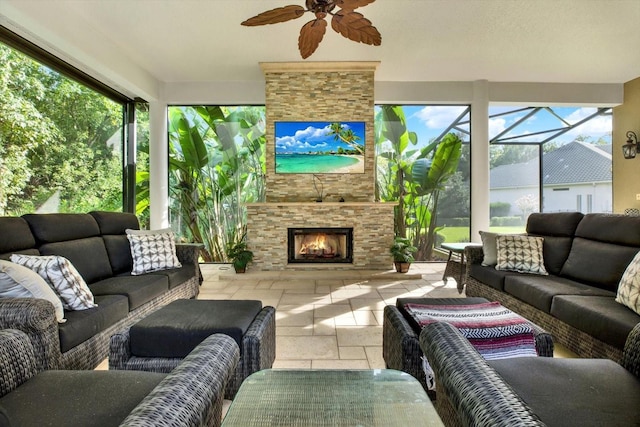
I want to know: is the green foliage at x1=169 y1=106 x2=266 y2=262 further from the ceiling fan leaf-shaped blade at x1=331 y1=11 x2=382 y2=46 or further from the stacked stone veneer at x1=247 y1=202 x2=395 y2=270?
the ceiling fan leaf-shaped blade at x1=331 y1=11 x2=382 y2=46

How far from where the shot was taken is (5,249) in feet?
7.84

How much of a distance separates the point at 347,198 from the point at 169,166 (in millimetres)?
3185

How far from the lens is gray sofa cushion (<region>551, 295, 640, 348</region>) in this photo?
1.92 metres

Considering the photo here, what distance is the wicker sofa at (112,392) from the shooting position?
851 mm

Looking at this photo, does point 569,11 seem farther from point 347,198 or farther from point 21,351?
point 21,351

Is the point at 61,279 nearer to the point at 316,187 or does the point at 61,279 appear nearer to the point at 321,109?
the point at 316,187

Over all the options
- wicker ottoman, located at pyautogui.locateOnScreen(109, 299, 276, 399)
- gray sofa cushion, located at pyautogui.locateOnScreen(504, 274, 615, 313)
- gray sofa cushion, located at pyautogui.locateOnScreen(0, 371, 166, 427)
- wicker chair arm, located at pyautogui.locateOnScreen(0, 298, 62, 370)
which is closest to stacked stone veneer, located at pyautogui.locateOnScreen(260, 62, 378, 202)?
gray sofa cushion, located at pyautogui.locateOnScreen(504, 274, 615, 313)

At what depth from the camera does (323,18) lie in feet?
8.00

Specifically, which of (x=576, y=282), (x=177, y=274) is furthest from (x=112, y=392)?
(x=576, y=282)

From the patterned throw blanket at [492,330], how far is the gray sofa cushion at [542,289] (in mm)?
946

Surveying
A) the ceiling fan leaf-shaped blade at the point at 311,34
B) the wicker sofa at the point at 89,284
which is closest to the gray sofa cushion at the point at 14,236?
the wicker sofa at the point at 89,284

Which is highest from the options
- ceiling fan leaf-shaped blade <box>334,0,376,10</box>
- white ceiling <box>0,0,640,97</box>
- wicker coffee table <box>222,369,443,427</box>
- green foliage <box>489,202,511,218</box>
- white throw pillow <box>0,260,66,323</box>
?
white ceiling <box>0,0,640,97</box>

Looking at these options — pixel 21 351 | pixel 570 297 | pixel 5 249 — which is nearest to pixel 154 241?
pixel 5 249

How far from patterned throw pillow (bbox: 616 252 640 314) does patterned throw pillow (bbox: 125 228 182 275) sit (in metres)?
3.78
